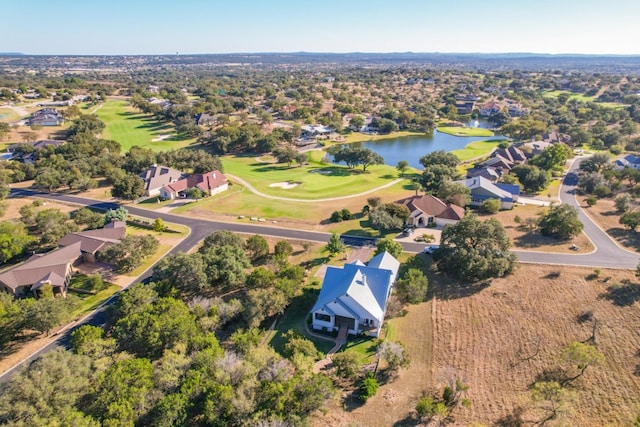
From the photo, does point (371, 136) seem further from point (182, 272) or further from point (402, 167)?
point (182, 272)

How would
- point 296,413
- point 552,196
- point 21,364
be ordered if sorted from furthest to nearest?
point 552,196, point 21,364, point 296,413

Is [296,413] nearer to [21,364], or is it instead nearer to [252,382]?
[252,382]

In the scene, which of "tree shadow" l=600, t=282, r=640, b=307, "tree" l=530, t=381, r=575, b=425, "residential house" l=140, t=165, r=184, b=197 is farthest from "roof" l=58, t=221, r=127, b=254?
"tree shadow" l=600, t=282, r=640, b=307

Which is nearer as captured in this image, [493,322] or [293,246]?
[493,322]

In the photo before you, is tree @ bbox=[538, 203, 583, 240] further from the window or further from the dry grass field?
the window

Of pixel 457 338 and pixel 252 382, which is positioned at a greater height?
pixel 252 382

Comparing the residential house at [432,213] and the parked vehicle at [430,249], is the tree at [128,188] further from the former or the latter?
the parked vehicle at [430,249]

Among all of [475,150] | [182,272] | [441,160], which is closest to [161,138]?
[441,160]

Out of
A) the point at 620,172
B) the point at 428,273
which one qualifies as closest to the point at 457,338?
the point at 428,273
